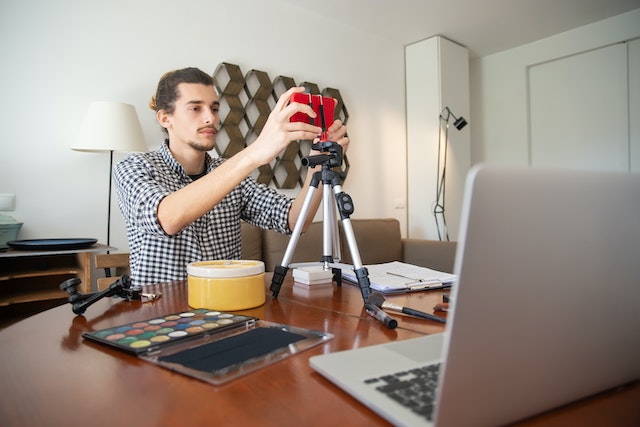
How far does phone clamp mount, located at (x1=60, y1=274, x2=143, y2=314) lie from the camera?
2.46 ft

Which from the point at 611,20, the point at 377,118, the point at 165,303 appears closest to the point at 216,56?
the point at 377,118

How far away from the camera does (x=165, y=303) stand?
82 cm

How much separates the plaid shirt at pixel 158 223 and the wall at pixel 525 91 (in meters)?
2.97

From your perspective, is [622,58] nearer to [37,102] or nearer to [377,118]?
[377,118]

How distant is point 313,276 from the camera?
1028mm

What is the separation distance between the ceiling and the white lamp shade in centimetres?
156

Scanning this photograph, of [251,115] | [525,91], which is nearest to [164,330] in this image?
[251,115]

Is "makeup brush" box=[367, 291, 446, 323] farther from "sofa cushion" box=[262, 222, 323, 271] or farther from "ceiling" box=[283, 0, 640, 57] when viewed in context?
"ceiling" box=[283, 0, 640, 57]

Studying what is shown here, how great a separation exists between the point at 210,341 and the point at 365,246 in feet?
7.28

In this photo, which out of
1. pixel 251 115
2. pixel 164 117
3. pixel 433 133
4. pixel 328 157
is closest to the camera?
pixel 328 157

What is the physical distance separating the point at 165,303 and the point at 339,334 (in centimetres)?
39

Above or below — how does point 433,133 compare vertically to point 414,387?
above

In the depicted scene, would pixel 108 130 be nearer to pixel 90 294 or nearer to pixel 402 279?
pixel 90 294

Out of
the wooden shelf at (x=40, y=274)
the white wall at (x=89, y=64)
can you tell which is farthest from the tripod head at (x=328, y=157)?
the white wall at (x=89, y=64)
